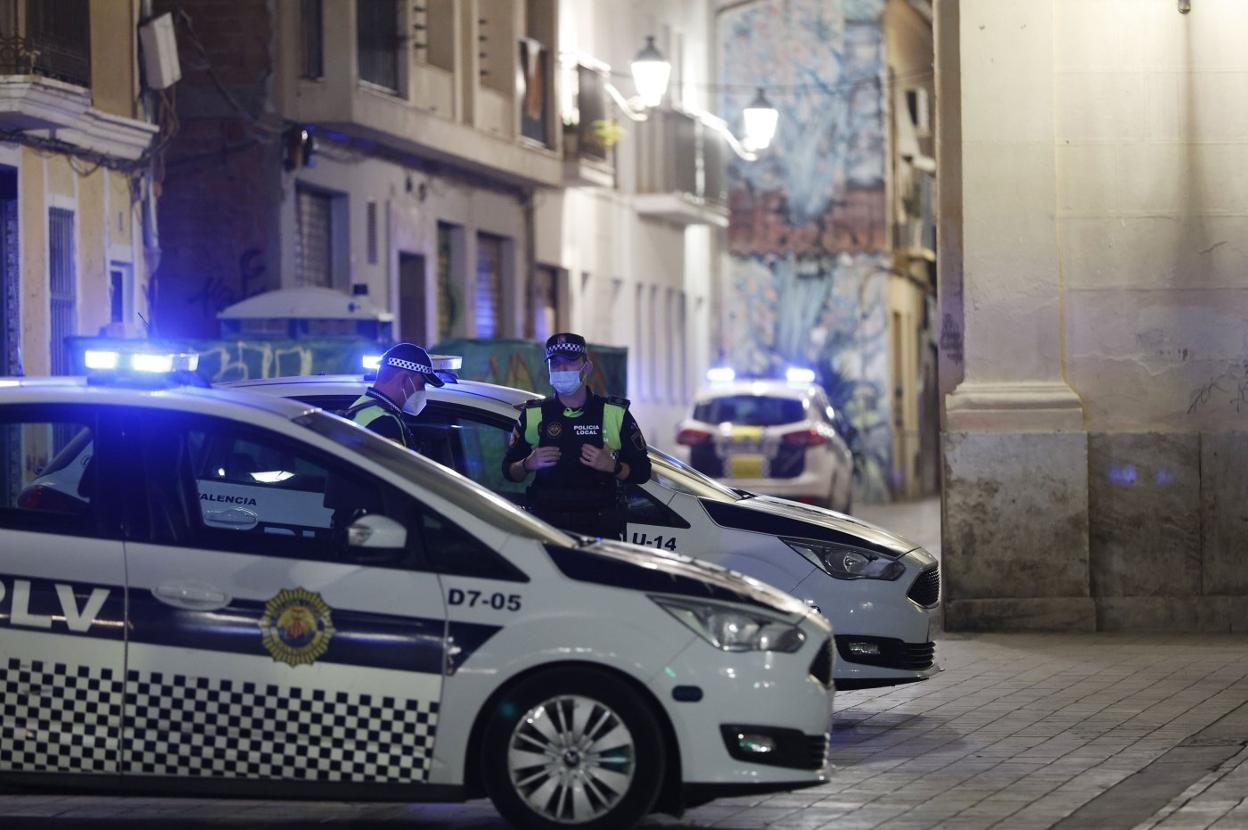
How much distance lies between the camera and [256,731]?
332 inches

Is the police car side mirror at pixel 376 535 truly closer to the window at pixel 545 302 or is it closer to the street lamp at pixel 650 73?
the street lamp at pixel 650 73

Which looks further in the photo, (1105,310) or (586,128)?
(586,128)

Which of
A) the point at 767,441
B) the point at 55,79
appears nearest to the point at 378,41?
the point at 767,441

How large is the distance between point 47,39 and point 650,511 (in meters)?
10.8

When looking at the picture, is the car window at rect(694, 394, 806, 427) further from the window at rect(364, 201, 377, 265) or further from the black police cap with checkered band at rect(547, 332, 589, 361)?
the black police cap with checkered band at rect(547, 332, 589, 361)

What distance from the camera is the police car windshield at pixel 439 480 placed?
869 cm

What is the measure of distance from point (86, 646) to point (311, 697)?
0.73m

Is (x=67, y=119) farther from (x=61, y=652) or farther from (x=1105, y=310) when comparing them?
(x=61, y=652)

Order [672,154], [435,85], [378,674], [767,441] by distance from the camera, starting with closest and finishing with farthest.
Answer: [378,674], [435,85], [767,441], [672,154]

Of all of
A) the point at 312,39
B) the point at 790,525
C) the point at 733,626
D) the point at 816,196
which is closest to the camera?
the point at 733,626

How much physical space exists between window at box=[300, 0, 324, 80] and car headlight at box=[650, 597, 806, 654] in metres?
18.5

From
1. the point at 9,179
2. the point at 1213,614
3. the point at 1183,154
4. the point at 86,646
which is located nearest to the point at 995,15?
the point at 1183,154

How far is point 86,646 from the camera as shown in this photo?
846 centimetres

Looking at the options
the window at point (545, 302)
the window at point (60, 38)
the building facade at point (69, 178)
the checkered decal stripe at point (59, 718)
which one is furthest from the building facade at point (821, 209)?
the checkered decal stripe at point (59, 718)
